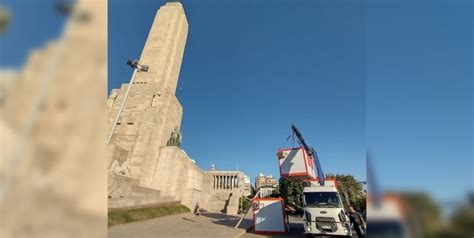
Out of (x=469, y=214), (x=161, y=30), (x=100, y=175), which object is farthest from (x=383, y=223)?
(x=161, y=30)

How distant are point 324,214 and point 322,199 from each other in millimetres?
722

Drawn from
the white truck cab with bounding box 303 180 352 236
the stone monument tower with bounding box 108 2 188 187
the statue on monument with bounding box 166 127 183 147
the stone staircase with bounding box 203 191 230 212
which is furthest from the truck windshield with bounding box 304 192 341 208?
the stone staircase with bounding box 203 191 230 212

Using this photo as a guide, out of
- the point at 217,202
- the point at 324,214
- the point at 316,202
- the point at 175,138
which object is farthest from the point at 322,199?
the point at 217,202

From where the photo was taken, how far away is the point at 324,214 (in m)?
10.4

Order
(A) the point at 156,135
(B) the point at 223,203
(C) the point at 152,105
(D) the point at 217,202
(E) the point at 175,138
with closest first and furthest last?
1. (A) the point at 156,135
2. (C) the point at 152,105
3. (E) the point at 175,138
4. (B) the point at 223,203
5. (D) the point at 217,202

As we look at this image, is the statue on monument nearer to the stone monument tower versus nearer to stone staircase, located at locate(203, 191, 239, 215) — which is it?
the stone monument tower

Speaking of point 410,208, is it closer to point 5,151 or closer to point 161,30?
point 5,151

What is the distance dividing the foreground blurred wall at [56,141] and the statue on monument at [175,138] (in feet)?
71.7

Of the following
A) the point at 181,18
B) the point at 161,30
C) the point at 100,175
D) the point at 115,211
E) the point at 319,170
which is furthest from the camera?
the point at 181,18

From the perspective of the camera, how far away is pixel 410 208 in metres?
1.00

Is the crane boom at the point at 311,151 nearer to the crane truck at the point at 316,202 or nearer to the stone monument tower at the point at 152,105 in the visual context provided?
the crane truck at the point at 316,202

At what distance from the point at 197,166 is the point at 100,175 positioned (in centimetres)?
2628

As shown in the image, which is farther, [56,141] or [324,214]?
[324,214]

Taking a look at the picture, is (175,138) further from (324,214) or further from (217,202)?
(324,214)
